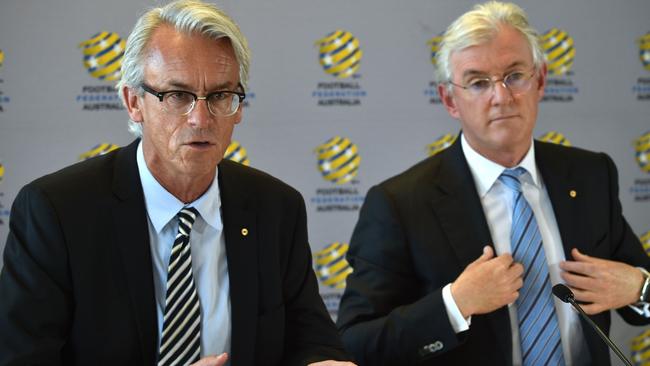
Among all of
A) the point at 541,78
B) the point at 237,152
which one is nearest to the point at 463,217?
the point at 541,78

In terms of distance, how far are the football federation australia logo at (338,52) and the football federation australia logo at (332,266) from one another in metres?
0.88

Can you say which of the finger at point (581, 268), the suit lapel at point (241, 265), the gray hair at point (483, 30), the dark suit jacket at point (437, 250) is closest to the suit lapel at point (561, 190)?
the dark suit jacket at point (437, 250)

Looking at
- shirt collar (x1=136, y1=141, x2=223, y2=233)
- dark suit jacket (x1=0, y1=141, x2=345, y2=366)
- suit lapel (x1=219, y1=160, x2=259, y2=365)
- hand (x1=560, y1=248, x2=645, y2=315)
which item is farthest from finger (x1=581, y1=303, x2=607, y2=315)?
shirt collar (x1=136, y1=141, x2=223, y2=233)

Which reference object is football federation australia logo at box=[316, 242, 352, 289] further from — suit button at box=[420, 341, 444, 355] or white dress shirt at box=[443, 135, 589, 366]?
suit button at box=[420, 341, 444, 355]

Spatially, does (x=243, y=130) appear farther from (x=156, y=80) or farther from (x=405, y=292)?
(x=156, y=80)

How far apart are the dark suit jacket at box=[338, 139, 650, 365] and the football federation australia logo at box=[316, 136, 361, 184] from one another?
1209mm

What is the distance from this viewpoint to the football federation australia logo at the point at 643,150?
13.7 ft

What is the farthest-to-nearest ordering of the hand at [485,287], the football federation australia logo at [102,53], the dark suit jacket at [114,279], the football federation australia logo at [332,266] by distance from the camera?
the football federation australia logo at [332,266], the football federation australia logo at [102,53], the hand at [485,287], the dark suit jacket at [114,279]

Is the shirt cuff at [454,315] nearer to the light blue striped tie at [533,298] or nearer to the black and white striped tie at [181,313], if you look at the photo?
the light blue striped tie at [533,298]

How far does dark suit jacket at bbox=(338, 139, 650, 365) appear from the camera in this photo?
2.41 meters

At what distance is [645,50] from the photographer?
4.19m

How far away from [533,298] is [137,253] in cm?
126

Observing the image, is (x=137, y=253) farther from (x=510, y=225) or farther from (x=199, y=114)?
(x=510, y=225)

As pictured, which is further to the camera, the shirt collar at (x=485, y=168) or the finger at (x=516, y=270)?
the shirt collar at (x=485, y=168)
